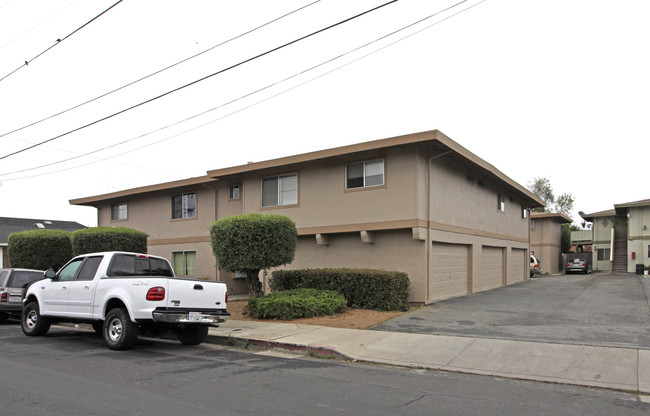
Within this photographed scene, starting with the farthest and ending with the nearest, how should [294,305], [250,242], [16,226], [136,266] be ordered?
[16,226] < [250,242] < [294,305] < [136,266]

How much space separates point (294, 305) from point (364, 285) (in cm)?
253

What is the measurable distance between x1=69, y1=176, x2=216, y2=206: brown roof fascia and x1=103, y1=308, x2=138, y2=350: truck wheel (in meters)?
12.4

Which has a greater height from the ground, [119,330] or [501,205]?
[501,205]

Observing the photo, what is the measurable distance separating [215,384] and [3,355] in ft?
16.2

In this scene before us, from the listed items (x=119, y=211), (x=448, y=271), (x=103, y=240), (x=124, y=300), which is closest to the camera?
(x=124, y=300)

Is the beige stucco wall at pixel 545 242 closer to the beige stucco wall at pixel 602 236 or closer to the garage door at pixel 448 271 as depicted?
the beige stucco wall at pixel 602 236

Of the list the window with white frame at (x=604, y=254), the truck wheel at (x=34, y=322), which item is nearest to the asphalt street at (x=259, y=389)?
the truck wheel at (x=34, y=322)

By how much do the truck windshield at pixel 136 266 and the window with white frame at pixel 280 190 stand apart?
7.87 m

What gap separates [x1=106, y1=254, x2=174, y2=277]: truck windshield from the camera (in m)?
10.4

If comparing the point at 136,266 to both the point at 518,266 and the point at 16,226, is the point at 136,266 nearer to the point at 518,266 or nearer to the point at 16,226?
the point at 518,266

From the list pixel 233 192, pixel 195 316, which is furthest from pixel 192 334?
pixel 233 192

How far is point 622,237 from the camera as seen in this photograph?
122 feet

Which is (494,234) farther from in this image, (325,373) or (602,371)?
(325,373)

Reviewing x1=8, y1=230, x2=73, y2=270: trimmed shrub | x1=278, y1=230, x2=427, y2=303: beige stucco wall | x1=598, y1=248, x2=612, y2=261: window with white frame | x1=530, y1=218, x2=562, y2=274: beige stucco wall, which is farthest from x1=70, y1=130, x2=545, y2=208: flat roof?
x1=598, y1=248, x2=612, y2=261: window with white frame
